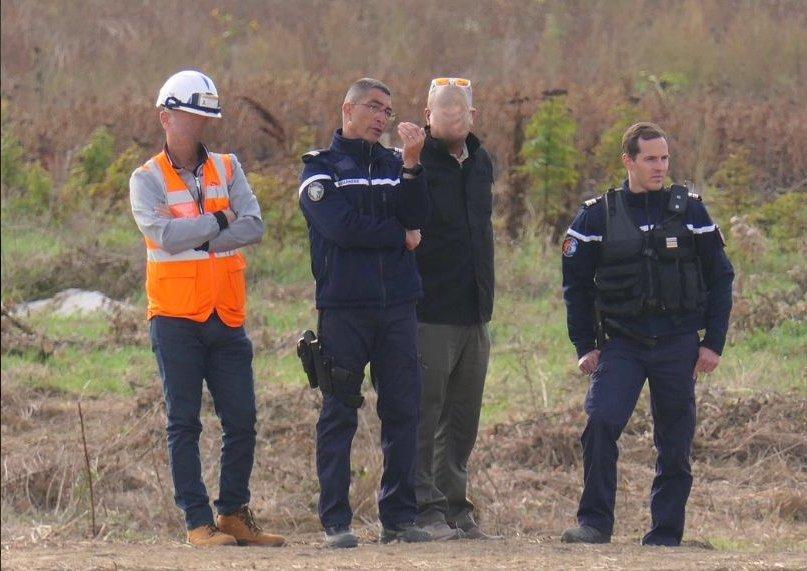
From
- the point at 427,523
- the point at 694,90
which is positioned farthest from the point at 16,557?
the point at 694,90

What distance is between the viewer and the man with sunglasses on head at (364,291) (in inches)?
267

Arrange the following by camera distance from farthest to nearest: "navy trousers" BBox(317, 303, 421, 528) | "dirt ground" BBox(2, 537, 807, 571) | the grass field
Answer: the grass field → "navy trousers" BBox(317, 303, 421, 528) → "dirt ground" BBox(2, 537, 807, 571)

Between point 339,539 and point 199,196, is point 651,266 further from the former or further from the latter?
point 199,196

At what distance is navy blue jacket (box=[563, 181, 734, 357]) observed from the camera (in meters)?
7.09

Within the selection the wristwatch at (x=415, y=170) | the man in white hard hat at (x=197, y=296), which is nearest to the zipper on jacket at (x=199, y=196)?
the man in white hard hat at (x=197, y=296)

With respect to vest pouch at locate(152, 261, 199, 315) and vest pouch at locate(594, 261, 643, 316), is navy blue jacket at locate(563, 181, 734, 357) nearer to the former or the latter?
vest pouch at locate(594, 261, 643, 316)

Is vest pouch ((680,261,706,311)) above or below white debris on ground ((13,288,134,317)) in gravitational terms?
above

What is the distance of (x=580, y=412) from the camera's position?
33.1ft

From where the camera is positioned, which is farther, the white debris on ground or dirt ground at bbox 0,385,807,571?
the white debris on ground

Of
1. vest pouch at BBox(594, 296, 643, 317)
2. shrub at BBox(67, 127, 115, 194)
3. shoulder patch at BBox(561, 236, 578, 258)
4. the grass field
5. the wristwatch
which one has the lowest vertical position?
the grass field

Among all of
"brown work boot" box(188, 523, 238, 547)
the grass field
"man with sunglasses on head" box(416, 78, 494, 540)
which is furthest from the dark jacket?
the grass field

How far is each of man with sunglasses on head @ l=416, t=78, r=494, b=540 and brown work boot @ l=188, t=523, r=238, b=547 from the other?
2.98 ft

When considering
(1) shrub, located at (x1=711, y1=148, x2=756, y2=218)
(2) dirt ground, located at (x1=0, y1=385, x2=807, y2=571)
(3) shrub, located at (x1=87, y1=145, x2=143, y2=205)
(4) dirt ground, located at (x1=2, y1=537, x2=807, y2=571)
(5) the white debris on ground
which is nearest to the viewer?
(4) dirt ground, located at (x1=2, y1=537, x2=807, y2=571)

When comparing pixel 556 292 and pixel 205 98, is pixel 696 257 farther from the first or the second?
pixel 556 292
